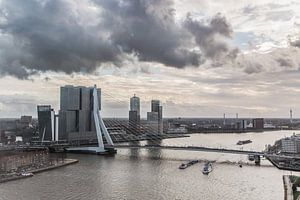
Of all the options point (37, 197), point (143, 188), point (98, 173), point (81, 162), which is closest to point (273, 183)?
point (143, 188)

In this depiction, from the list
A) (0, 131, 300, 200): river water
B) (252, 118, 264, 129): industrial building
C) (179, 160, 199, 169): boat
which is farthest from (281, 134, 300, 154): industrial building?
(252, 118, 264, 129): industrial building

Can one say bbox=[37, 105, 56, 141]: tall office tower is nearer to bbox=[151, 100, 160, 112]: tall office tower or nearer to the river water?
the river water

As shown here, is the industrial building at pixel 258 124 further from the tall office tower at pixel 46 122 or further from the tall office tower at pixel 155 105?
the tall office tower at pixel 46 122

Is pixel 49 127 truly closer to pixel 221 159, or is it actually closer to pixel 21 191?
pixel 221 159

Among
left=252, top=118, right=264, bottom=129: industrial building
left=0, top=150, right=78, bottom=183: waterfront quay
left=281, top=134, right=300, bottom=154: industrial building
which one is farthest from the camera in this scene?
left=252, top=118, right=264, bottom=129: industrial building

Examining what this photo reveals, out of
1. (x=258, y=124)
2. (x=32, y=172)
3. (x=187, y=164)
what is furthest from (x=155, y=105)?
(x=32, y=172)

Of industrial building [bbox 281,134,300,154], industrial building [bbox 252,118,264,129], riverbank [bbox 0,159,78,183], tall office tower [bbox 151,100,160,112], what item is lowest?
riverbank [bbox 0,159,78,183]
